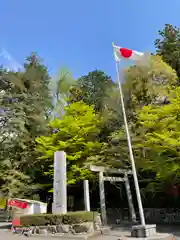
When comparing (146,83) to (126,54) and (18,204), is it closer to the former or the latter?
(126,54)

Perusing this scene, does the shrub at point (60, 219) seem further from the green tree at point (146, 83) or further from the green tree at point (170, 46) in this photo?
the green tree at point (170, 46)

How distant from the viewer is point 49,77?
90.3 ft

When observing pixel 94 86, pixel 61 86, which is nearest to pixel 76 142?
pixel 61 86

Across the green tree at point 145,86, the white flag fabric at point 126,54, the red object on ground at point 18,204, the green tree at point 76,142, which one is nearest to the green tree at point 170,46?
the green tree at point 145,86

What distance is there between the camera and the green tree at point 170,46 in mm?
23375

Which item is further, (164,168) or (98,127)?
(98,127)

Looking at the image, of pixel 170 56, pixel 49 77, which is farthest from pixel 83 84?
pixel 170 56

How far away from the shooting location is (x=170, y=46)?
25.1m

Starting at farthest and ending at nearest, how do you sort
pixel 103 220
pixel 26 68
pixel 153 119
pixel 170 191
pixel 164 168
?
pixel 26 68 → pixel 170 191 → pixel 103 220 → pixel 153 119 → pixel 164 168

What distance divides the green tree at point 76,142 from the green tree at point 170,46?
10.5m

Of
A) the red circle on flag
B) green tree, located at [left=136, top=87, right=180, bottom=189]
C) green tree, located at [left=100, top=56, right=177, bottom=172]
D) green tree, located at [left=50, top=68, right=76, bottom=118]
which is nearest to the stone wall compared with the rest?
green tree, located at [left=136, top=87, right=180, bottom=189]

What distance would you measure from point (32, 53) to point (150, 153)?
71.1 ft

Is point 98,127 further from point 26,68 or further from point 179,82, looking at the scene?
point 26,68

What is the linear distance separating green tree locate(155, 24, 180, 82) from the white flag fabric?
1452 centimetres
